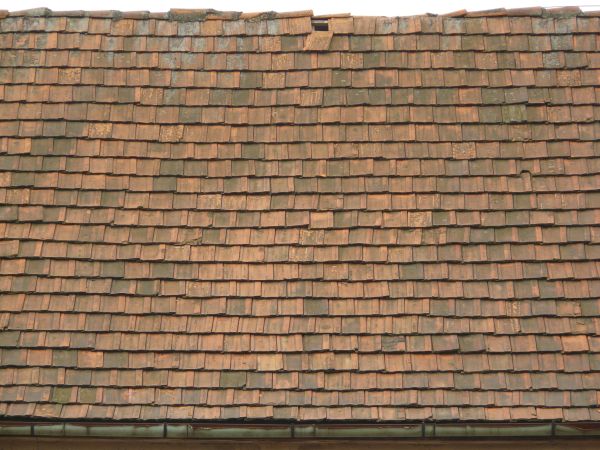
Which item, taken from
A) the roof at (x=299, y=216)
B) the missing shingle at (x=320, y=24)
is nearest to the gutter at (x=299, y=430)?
the roof at (x=299, y=216)

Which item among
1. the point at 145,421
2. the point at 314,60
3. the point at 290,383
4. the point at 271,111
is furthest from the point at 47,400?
the point at 314,60

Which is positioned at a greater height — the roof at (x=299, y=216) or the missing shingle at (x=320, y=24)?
the missing shingle at (x=320, y=24)

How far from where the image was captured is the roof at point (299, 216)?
7031 millimetres

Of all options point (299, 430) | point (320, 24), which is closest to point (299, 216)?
point (299, 430)

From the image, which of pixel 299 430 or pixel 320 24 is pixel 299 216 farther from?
pixel 320 24

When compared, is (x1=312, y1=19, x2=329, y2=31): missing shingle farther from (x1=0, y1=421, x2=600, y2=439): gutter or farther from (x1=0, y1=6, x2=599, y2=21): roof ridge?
(x1=0, y1=421, x2=600, y2=439): gutter

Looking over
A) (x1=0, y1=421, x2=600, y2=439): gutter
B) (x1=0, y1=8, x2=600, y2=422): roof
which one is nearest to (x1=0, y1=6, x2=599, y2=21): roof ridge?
(x1=0, y1=8, x2=600, y2=422): roof

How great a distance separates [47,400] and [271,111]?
283 centimetres

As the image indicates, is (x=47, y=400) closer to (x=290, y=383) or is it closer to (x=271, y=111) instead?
(x=290, y=383)

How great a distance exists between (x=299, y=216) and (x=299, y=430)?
5.34ft

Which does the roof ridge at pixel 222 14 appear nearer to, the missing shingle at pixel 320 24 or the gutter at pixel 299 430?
the missing shingle at pixel 320 24

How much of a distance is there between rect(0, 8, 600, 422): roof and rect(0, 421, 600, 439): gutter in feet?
0.32

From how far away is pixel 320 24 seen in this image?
8.59m

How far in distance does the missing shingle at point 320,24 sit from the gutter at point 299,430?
341cm
